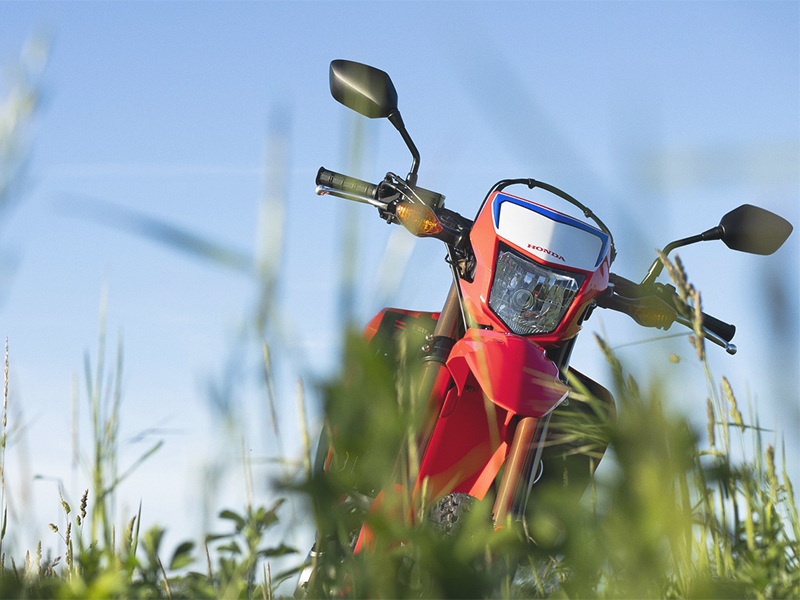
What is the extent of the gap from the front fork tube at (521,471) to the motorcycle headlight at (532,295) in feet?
1.18

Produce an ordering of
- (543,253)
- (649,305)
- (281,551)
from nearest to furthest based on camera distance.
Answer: (281,551)
(543,253)
(649,305)

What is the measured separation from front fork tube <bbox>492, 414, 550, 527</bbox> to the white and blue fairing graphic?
547 mm

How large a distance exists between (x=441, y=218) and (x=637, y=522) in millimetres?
2128

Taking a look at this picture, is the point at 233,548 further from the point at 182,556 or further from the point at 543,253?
the point at 543,253

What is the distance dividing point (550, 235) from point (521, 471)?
30.5 inches

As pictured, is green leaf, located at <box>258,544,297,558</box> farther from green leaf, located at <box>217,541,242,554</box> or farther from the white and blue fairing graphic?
→ the white and blue fairing graphic

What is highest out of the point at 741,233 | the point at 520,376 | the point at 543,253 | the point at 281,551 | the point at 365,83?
the point at 365,83

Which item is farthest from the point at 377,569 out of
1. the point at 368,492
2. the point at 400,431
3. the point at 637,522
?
the point at 637,522

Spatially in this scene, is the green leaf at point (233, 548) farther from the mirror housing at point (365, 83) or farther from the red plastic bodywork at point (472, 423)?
the mirror housing at point (365, 83)

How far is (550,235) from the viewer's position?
8.87ft

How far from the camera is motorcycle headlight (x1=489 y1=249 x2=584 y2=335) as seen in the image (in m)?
2.69

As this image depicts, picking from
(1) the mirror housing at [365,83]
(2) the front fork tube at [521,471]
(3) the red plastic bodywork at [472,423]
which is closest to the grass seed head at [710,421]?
(3) the red plastic bodywork at [472,423]

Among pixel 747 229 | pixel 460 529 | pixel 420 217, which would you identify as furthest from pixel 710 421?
pixel 747 229

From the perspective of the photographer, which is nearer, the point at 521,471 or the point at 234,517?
the point at 234,517
